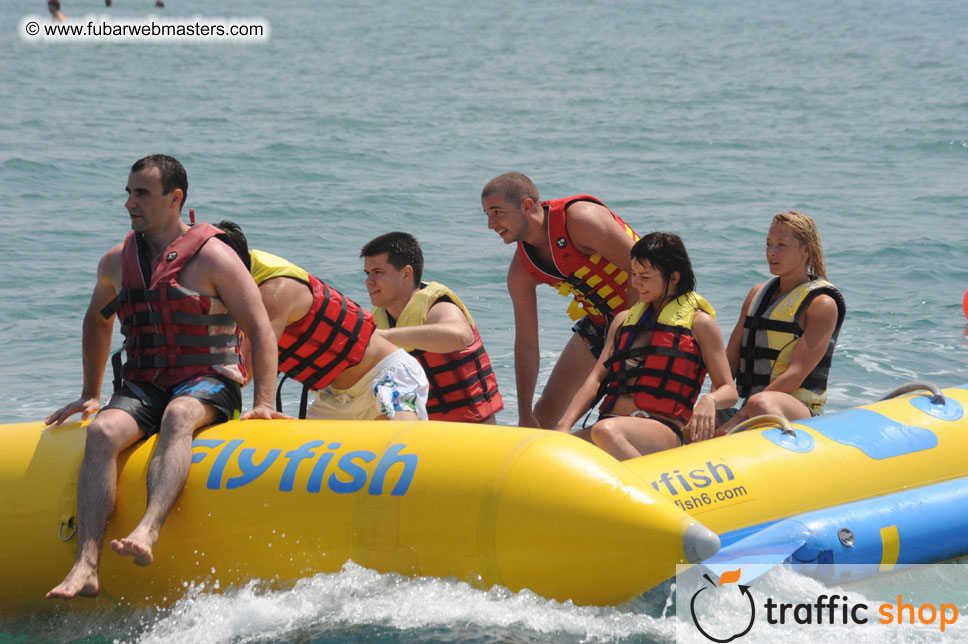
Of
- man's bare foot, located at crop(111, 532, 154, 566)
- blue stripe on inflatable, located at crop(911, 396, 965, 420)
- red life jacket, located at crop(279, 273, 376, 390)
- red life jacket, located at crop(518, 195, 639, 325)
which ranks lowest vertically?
man's bare foot, located at crop(111, 532, 154, 566)

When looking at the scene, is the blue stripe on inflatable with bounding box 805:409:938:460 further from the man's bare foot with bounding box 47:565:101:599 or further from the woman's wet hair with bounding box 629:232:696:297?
the man's bare foot with bounding box 47:565:101:599

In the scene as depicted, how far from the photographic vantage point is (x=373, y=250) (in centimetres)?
464

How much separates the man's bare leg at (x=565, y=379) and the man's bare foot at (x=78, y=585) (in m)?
2.40

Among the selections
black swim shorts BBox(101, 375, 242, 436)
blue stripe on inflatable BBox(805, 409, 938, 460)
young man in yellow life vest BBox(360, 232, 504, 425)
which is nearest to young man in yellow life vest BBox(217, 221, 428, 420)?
young man in yellow life vest BBox(360, 232, 504, 425)

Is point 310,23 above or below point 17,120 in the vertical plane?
above

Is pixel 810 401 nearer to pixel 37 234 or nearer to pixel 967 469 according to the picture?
pixel 967 469

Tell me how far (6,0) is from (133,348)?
34.3 metres

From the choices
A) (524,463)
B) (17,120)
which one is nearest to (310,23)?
(17,120)

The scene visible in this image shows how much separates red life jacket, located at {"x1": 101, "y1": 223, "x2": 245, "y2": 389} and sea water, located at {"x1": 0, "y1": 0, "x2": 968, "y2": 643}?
0.75 meters

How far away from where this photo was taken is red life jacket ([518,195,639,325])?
4945mm

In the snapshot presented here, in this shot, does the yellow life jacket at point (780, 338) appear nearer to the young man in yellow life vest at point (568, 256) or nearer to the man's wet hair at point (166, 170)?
the young man in yellow life vest at point (568, 256)

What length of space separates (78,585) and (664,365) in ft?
7.20

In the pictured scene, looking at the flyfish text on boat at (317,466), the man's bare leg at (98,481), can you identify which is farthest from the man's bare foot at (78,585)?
the flyfish text on boat at (317,466)

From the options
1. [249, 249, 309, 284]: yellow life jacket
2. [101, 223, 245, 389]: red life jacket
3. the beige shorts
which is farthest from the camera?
the beige shorts
